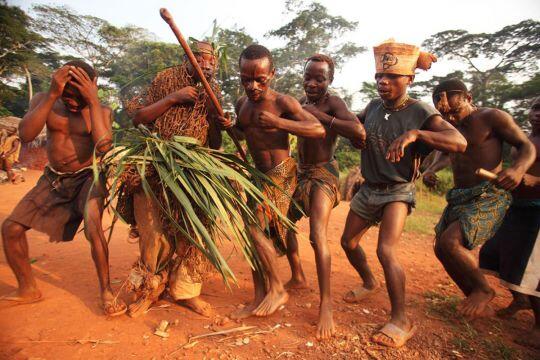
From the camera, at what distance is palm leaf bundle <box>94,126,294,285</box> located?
250 centimetres

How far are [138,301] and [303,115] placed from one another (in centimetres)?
195

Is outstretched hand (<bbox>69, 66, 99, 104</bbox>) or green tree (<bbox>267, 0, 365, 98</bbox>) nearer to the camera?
outstretched hand (<bbox>69, 66, 99, 104</bbox>)

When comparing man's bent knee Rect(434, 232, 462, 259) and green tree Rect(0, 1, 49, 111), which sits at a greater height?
green tree Rect(0, 1, 49, 111)

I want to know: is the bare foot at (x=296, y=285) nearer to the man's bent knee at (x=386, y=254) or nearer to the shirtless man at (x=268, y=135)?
the shirtless man at (x=268, y=135)

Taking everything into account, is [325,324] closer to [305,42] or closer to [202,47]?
[202,47]

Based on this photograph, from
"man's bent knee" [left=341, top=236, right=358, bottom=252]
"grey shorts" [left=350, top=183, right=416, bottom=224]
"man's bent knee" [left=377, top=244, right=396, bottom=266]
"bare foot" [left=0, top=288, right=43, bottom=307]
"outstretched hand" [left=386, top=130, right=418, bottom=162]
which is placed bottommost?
"bare foot" [left=0, top=288, right=43, bottom=307]

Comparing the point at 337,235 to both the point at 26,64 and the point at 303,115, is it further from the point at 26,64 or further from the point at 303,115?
the point at 26,64

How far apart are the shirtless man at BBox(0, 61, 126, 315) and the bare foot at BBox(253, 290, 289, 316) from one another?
3.42 feet

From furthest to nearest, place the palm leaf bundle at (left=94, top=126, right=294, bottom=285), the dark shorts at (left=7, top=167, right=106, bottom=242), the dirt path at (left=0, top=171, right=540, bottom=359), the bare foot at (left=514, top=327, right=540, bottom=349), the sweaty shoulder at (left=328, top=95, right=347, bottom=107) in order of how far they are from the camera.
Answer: the sweaty shoulder at (left=328, top=95, right=347, bottom=107), the dark shorts at (left=7, top=167, right=106, bottom=242), the bare foot at (left=514, top=327, right=540, bottom=349), the palm leaf bundle at (left=94, top=126, right=294, bottom=285), the dirt path at (left=0, top=171, right=540, bottom=359)

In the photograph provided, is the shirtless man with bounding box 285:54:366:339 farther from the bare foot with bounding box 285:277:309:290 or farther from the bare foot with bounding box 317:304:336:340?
the bare foot with bounding box 317:304:336:340

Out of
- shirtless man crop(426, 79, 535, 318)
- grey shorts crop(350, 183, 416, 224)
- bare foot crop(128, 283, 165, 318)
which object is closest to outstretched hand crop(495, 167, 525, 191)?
shirtless man crop(426, 79, 535, 318)

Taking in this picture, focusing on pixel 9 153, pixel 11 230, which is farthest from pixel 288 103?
pixel 9 153

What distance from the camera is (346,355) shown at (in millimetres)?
2273


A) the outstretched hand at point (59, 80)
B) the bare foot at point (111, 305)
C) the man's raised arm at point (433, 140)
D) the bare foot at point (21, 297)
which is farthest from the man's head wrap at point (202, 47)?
the bare foot at point (21, 297)
